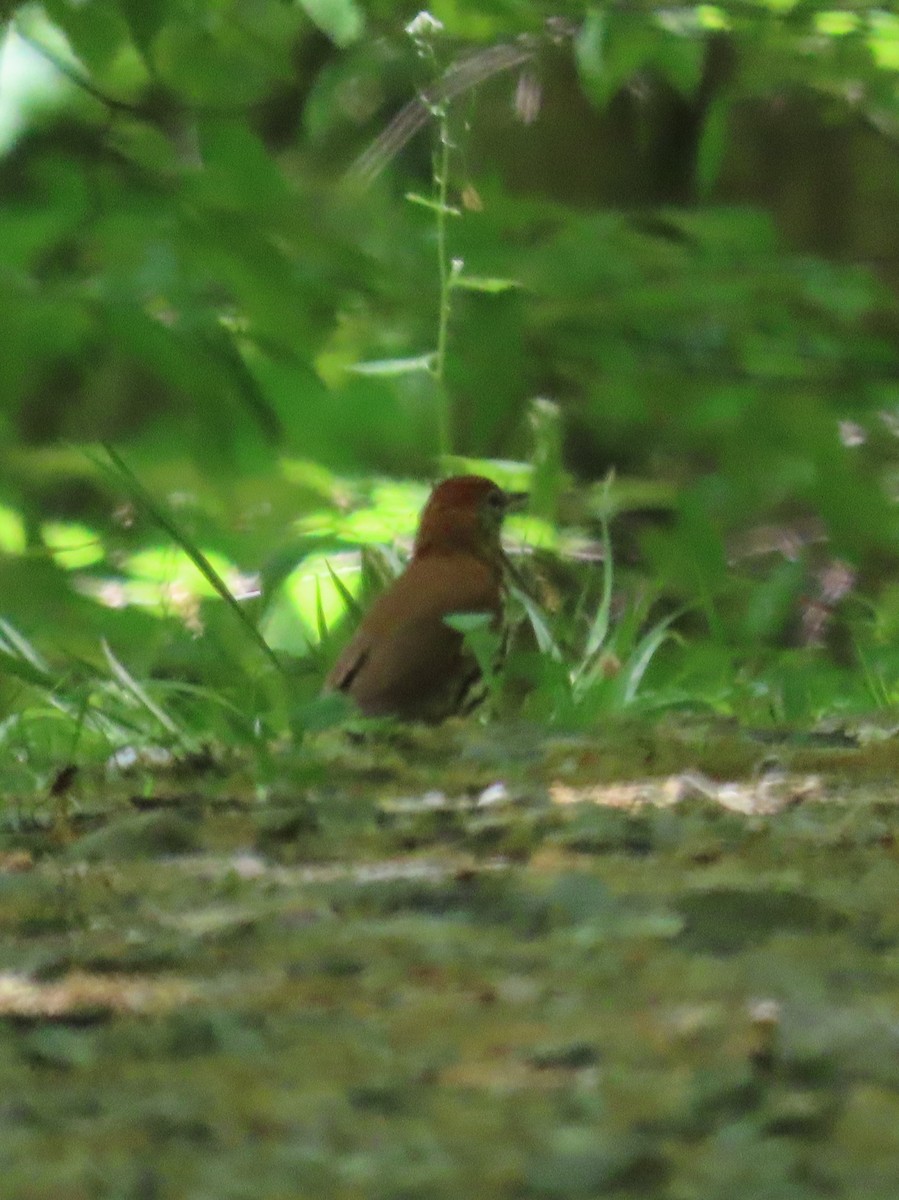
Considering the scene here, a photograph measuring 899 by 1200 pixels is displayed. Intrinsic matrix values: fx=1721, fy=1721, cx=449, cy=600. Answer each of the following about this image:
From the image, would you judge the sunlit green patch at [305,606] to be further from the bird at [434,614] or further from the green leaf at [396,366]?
the green leaf at [396,366]

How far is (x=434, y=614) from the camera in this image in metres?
2.91

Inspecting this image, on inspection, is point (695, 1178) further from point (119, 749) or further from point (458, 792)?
point (119, 749)

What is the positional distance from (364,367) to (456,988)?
84.2 inches

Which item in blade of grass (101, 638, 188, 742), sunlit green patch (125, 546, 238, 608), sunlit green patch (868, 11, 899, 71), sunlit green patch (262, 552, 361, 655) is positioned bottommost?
sunlit green patch (262, 552, 361, 655)

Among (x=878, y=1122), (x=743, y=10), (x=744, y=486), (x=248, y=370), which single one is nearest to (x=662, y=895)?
(x=878, y=1122)

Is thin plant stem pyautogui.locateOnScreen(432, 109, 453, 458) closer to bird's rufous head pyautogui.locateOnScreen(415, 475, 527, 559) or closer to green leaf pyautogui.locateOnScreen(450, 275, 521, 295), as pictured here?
green leaf pyautogui.locateOnScreen(450, 275, 521, 295)

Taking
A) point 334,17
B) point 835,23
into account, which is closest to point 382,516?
point 334,17

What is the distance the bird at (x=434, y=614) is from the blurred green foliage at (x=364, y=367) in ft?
0.27

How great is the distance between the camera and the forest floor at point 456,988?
688 millimetres

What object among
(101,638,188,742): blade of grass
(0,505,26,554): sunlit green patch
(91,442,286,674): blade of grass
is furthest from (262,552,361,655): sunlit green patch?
(101,638,188,742): blade of grass

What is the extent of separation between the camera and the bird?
2.73 meters

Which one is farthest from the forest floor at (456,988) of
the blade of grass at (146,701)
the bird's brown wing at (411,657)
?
the bird's brown wing at (411,657)

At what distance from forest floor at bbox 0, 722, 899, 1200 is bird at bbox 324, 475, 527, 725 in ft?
3.47

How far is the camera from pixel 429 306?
311 centimetres
